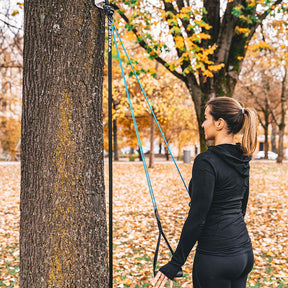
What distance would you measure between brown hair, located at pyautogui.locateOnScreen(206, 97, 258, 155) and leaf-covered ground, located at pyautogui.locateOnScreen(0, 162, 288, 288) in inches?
114

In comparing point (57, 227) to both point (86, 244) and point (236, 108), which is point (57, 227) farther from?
point (236, 108)

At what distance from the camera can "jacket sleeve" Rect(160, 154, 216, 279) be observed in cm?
175

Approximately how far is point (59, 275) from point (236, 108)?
5.37ft

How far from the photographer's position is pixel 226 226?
1.83m

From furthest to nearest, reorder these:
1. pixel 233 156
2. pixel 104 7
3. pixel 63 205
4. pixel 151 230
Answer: pixel 151 230
pixel 104 7
pixel 63 205
pixel 233 156

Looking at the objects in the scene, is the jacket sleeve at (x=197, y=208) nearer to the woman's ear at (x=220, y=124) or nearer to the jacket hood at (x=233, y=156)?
the jacket hood at (x=233, y=156)

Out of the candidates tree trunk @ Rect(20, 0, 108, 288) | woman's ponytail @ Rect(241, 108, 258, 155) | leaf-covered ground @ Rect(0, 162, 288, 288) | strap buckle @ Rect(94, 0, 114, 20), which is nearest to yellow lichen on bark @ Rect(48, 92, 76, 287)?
tree trunk @ Rect(20, 0, 108, 288)

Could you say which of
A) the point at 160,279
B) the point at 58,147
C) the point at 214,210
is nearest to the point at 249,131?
the point at 214,210

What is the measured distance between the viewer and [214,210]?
1.82 metres

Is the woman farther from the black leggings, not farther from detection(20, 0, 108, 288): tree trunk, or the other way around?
detection(20, 0, 108, 288): tree trunk

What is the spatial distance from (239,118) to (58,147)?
1.23 m

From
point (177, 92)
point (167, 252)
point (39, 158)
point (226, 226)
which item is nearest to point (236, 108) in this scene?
point (226, 226)

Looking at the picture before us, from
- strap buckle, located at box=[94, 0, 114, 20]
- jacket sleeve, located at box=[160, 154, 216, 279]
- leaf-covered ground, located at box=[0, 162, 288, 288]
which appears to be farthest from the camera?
leaf-covered ground, located at box=[0, 162, 288, 288]

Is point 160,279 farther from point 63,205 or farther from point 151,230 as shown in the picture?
point 151,230
